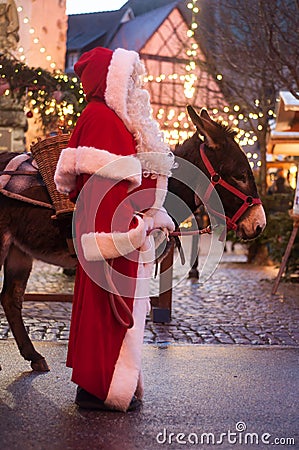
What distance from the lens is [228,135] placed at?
5910 mm

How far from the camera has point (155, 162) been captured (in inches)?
203

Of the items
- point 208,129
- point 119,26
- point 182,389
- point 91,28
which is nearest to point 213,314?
point 182,389

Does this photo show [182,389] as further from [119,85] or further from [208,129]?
[119,85]

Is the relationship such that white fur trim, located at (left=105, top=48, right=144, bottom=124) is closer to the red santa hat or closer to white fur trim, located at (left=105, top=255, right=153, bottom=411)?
the red santa hat

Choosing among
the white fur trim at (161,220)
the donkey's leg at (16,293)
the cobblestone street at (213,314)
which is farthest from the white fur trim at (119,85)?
the cobblestone street at (213,314)

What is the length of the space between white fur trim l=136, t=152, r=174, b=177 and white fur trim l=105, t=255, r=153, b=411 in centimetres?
61

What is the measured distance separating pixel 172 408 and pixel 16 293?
5.62 feet

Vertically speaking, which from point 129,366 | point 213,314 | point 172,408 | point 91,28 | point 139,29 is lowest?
point 213,314

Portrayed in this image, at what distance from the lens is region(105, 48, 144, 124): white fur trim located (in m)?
5.00

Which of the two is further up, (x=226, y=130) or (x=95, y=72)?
(x=95, y=72)

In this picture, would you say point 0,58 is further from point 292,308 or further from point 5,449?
point 5,449

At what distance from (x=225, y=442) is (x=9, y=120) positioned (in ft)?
44.7

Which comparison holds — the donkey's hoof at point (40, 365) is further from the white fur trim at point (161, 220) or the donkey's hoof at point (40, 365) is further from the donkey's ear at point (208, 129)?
the donkey's ear at point (208, 129)

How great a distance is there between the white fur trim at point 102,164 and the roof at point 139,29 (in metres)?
35.4
